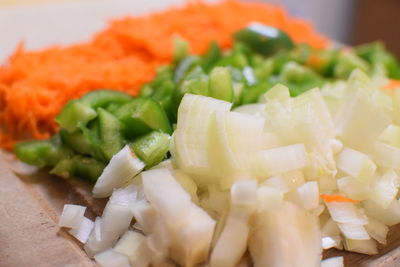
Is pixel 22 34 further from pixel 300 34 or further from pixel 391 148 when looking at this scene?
pixel 391 148

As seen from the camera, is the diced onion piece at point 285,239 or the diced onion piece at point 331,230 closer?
the diced onion piece at point 285,239

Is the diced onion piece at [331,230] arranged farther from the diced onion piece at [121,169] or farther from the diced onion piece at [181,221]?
the diced onion piece at [121,169]

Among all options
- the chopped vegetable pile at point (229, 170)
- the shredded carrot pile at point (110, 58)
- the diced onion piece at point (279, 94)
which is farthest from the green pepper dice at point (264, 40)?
the diced onion piece at point (279, 94)

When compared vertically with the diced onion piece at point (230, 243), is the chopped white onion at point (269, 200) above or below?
above

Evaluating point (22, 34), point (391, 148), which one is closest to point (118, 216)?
point (391, 148)

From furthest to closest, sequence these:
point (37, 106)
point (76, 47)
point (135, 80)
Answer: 1. point (76, 47)
2. point (135, 80)
3. point (37, 106)

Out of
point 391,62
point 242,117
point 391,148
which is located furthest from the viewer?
point 391,62

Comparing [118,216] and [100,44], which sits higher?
[100,44]

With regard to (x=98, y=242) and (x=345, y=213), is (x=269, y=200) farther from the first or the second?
(x=98, y=242)
